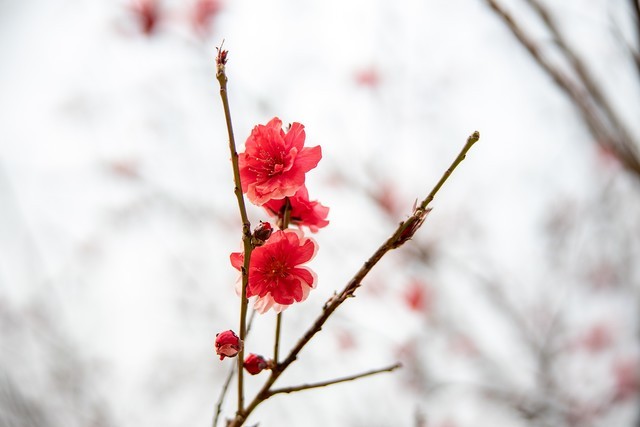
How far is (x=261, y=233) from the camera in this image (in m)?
0.89

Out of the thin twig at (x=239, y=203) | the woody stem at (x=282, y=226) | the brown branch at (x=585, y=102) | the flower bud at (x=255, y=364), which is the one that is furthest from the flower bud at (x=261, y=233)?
the brown branch at (x=585, y=102)

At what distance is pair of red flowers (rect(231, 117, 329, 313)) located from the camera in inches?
38.6

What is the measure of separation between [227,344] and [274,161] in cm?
40

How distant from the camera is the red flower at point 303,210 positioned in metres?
1.03

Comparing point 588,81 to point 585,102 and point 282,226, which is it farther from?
point 282,226

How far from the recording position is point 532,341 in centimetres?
512

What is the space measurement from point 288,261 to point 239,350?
0.22m

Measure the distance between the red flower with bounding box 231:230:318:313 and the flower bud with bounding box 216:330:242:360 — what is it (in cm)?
12

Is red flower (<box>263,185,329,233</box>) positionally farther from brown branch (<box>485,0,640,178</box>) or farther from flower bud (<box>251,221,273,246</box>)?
brown branch (<box>485,0,640,178</box>)

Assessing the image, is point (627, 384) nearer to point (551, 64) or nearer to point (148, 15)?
point (551, 64)

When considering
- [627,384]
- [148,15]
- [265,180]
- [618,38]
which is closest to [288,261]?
[265,180]

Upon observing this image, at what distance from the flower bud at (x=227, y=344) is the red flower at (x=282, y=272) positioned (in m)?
0.12

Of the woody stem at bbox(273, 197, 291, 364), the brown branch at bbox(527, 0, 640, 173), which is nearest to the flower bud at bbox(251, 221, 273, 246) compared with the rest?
the woody stem at bbox(273, 197, 291, 364)

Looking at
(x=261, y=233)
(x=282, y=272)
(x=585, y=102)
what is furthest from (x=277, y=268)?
(x=585, y=102)
